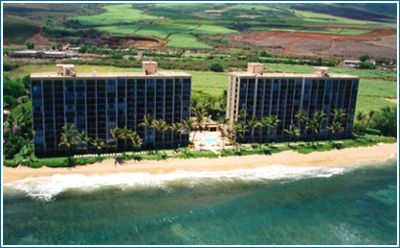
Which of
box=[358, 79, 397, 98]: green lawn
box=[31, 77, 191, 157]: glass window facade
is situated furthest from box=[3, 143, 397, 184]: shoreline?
box=[358, 79, 397, 98]: green lawn

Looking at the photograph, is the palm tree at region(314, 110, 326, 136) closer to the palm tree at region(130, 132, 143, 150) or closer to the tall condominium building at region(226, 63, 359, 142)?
the tall condominium building at region(226, 63, 359, 142)

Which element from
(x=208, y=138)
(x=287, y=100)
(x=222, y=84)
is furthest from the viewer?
(x=222, y=84)

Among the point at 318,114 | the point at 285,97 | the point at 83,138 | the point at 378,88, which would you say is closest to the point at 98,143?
the point at 83,138

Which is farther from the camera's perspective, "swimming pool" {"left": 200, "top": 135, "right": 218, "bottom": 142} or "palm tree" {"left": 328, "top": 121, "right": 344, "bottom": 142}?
"palm tree" {"left": 328, "top": 121, "right": 344, "bottom": 142}

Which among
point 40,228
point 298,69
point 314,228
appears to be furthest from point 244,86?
point 298,69

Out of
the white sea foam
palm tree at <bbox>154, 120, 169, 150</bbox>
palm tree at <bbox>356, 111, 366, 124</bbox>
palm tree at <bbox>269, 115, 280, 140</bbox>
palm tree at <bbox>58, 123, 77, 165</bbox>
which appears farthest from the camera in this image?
palm tree at <bbox>356, 111, 366, 124</bbox>

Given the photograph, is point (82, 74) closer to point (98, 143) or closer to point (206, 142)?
point (98, 143)
